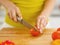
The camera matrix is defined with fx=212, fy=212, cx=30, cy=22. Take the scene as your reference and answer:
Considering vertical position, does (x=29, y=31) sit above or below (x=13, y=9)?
below

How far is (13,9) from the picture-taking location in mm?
1147

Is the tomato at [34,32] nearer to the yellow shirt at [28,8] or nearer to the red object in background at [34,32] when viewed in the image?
the red object in background at [34,32]

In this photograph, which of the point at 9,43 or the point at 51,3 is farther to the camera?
the point at 51,3

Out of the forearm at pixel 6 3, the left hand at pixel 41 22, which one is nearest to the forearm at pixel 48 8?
the left hand at pixel 41 22

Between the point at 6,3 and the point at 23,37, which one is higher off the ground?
the point at 6,3

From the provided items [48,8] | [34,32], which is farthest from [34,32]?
[48,8]

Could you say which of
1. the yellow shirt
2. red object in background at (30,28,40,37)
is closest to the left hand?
red object in background at (30,28,40,37)

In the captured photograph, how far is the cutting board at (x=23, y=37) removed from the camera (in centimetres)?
108

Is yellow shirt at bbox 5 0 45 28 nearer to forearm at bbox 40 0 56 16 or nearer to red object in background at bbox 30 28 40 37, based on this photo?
forearm at bbox 40 0 56 16

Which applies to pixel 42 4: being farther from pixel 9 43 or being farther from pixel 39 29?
pixel 9 43

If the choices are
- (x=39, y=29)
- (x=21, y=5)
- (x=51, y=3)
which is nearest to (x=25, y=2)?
(x=21, y=5)

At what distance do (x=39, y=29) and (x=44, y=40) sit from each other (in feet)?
0.22

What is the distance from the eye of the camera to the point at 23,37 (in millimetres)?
1140

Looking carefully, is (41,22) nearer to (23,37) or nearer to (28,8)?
(23,37)
